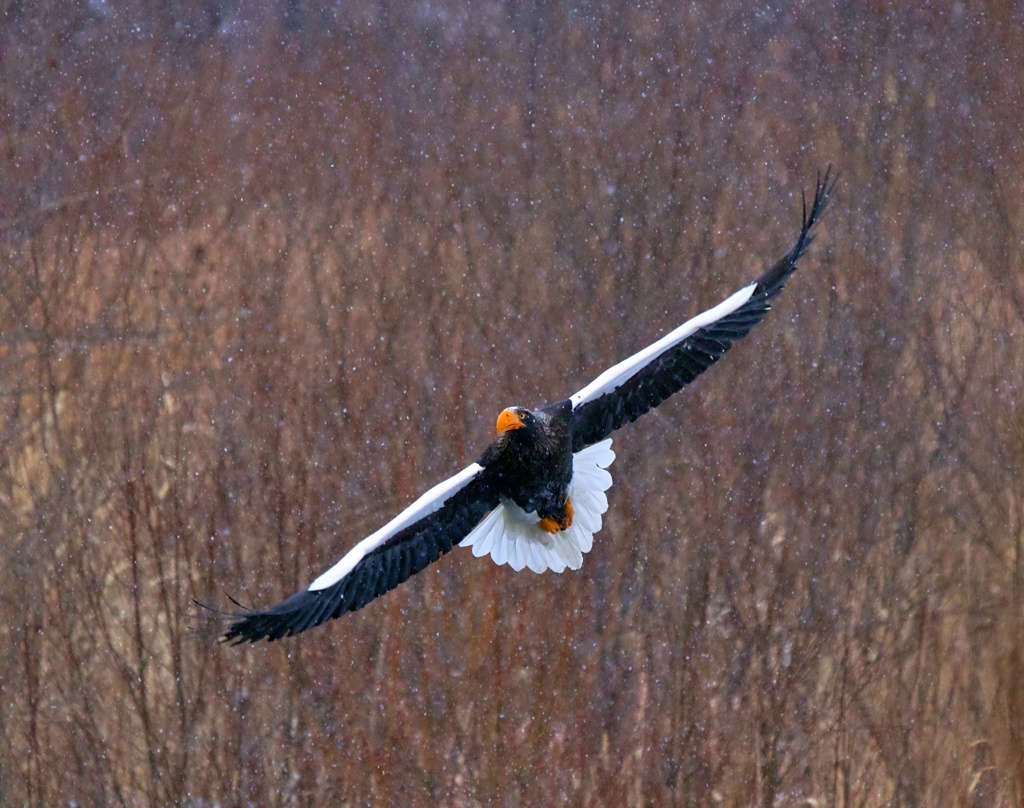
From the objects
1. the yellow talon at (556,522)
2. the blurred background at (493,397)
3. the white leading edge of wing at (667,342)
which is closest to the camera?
the white leading edge of wing at (667,342)

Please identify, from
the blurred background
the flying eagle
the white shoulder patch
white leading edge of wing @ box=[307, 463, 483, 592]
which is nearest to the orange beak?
the flying eagle

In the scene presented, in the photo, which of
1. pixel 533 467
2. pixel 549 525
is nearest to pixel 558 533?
pixel 549 525

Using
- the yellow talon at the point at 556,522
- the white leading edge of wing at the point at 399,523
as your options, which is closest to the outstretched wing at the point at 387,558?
the white leading edge of wing at the point at 399,523

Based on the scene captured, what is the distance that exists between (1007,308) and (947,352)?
297 mm

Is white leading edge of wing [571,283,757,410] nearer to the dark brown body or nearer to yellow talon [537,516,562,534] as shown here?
the dark brown body

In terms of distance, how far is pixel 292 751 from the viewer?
6.12 m

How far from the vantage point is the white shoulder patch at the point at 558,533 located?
14.8 ft

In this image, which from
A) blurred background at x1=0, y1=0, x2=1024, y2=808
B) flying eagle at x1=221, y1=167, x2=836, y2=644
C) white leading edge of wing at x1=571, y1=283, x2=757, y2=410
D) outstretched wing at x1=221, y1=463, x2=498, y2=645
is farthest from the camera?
blurred background at x1=0, y1=0, x2=1024, y2=808

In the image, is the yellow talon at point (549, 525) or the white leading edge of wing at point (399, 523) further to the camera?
the yellow talon at point (549, 525)

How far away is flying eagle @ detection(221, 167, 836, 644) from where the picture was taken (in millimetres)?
3863

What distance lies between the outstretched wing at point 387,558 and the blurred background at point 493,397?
178cm

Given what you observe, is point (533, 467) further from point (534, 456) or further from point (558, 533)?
point (558, 533)

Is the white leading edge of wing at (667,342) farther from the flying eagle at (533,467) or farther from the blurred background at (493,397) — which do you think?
the blurred background at (493,397)

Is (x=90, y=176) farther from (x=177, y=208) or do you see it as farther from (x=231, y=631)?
(x=231, y=631)
